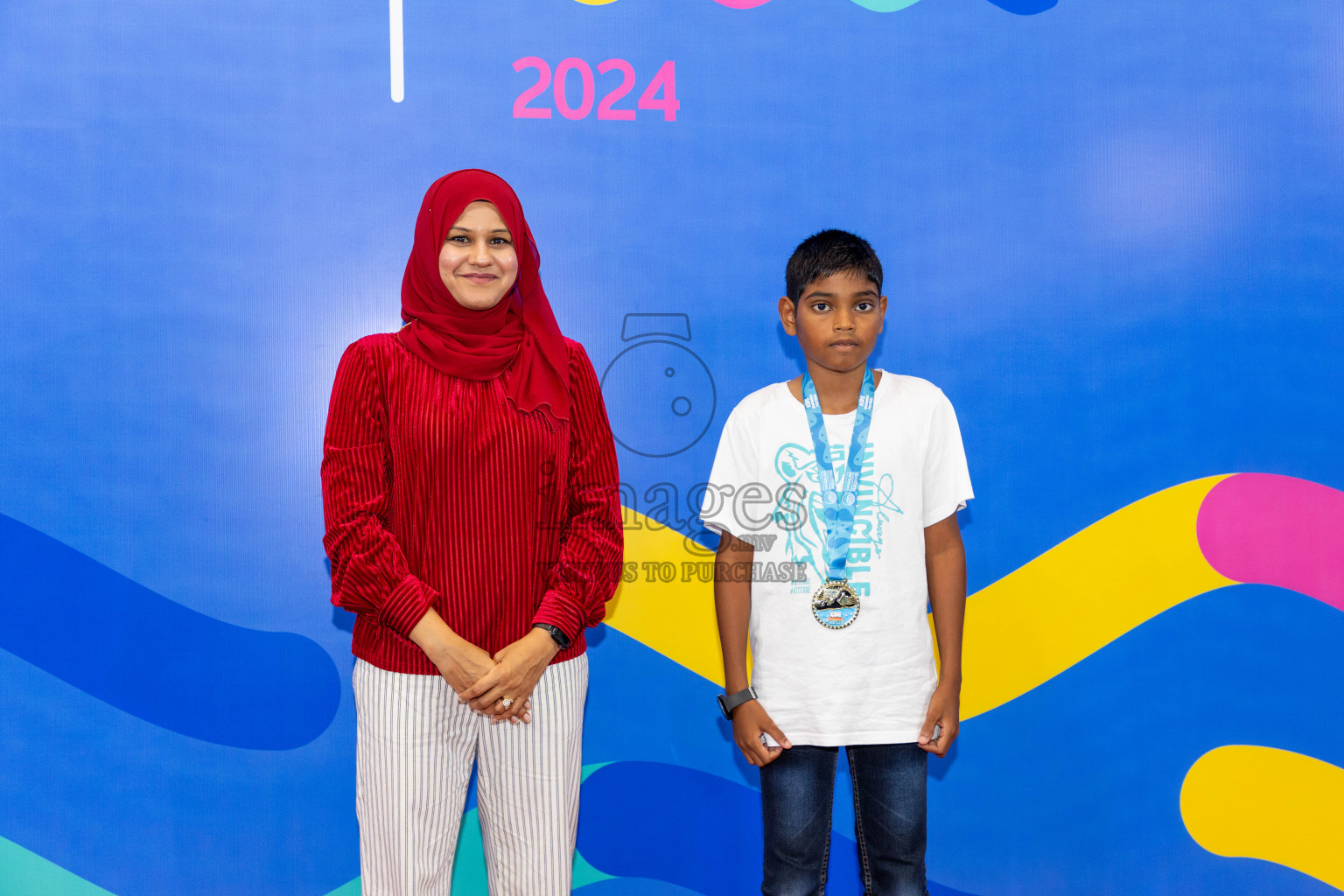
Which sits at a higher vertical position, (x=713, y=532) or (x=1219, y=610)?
(x=713, y=532)

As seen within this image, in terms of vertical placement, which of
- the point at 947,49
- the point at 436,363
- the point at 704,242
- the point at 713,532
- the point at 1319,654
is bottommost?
the point at 1319,654

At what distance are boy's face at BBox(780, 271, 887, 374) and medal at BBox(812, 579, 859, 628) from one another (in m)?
0.43

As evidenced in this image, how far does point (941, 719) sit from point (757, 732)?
13.8 inches

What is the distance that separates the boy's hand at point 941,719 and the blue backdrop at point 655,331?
617 millimetres

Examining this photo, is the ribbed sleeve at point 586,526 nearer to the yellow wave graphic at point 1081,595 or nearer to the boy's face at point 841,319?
the boy's face at point 841,319

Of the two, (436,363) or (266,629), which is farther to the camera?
(266,629)

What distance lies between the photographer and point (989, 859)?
7.19 feet

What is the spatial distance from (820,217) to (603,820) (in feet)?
5.29

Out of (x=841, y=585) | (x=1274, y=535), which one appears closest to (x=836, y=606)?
(x=841, y=585)

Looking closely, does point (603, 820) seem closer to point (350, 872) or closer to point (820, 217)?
point (350, 872)

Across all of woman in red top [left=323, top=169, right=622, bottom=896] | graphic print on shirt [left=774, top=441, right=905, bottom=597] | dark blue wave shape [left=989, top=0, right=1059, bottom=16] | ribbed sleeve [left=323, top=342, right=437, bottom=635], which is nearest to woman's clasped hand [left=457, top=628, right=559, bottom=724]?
woman in red top [left=323, top=169, right=622, bottom=896]

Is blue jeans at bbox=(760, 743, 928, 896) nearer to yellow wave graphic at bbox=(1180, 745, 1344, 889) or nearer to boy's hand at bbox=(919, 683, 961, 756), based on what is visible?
boy's hand at bbox=(919, 683, 961, 756)

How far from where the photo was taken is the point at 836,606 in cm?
162

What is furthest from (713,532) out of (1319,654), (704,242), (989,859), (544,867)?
(1319,654)
